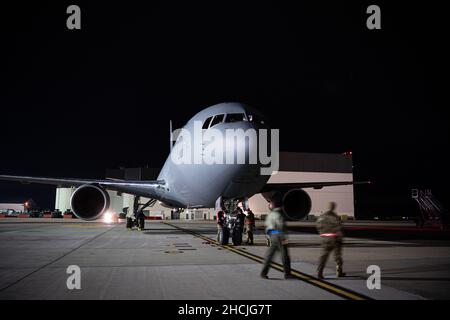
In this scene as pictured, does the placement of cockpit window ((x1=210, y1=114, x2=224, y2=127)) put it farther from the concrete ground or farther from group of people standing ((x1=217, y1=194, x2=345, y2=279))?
group of people standing ((x1=217, y1=194, x2=345, y2=279))

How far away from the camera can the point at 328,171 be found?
2763 inches

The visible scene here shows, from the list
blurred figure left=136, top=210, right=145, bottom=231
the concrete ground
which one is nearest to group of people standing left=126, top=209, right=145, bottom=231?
blurred figure left=136, top=210, right=145, bottom=231

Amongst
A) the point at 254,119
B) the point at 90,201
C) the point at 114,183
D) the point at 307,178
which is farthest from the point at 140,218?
the point at 307,178

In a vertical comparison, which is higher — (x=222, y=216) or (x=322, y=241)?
(x=222, y=216)

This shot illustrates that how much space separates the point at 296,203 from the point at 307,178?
50.7 m

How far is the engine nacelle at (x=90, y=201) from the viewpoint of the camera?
1822cm

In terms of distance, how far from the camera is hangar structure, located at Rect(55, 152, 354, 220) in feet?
219

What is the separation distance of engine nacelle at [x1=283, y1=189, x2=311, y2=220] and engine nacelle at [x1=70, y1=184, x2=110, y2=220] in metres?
8.26

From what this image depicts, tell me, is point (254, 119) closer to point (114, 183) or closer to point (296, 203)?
point (296, 203)

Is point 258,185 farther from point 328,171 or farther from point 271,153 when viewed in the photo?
point 328,171

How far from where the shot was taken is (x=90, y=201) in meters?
18.8

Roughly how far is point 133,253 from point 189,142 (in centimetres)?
468

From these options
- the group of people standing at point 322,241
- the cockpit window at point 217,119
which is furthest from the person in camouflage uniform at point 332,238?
the cockpit window at point 217,119

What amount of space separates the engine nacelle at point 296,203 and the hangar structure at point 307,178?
4688cm
